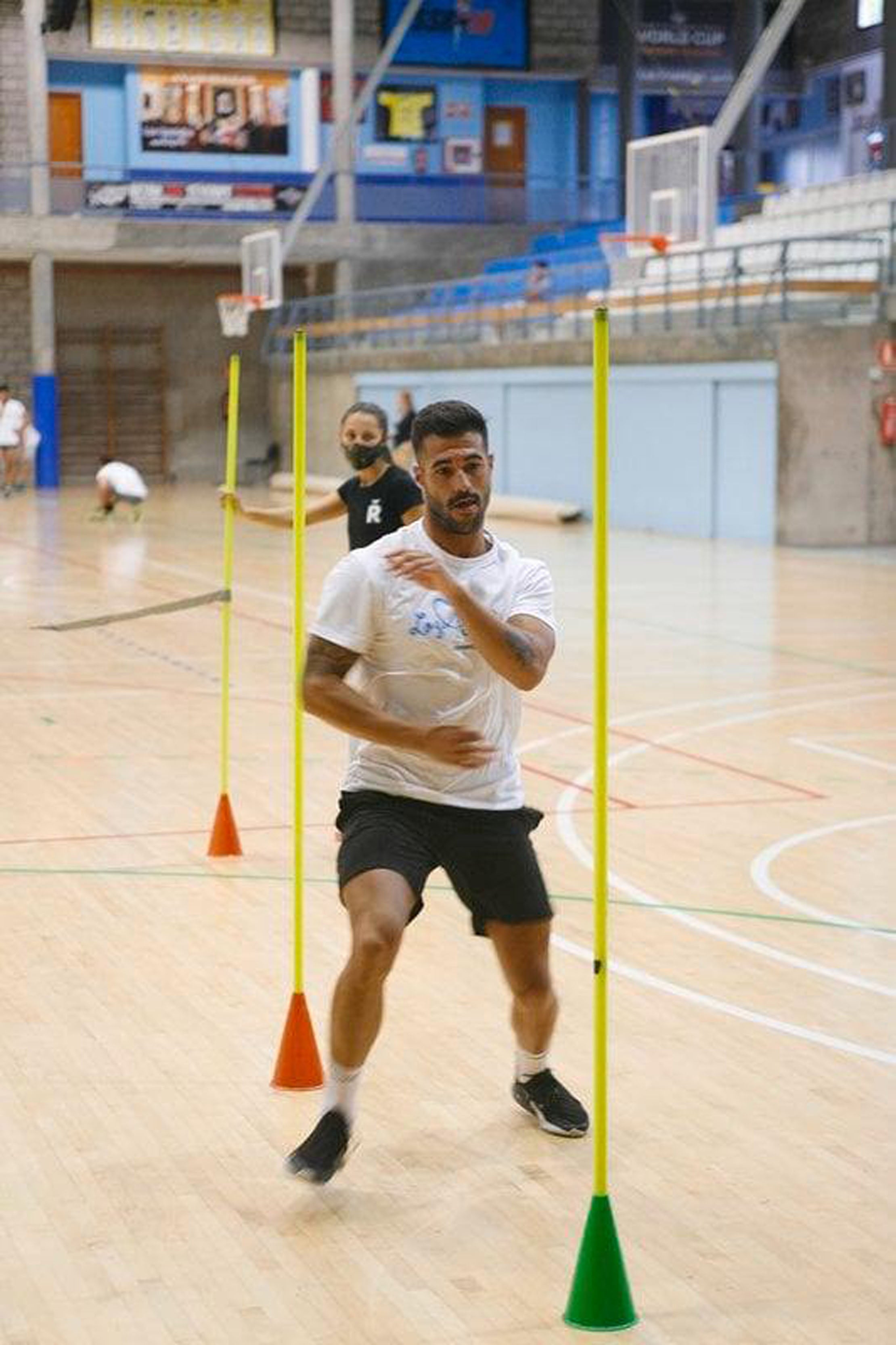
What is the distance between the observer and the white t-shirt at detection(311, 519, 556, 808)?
17.4ft

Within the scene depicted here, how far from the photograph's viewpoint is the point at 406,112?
46312 millimetres

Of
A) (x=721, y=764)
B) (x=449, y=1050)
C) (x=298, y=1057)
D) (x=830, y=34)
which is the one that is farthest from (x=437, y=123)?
(x=298, y=1057)

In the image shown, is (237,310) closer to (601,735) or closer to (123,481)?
(123,481)

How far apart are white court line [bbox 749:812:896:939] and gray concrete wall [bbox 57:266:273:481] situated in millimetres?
35004

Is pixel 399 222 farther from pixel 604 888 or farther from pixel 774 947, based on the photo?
pixel 604 888

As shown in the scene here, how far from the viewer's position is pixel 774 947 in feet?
26.1

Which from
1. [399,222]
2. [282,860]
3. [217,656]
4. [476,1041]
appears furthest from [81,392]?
[476,1041]

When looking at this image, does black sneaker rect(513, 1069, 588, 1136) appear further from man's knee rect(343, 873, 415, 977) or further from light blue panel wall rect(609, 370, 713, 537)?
light blue panel wall rect(609, 370, 713, 537)

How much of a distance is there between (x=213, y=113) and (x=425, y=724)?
40537 millimetres

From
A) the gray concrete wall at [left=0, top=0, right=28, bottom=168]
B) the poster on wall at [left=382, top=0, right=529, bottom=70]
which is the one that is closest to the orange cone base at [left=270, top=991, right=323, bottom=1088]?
the gray concrete wall at [left=0, top=0, right=28, bottom=168]

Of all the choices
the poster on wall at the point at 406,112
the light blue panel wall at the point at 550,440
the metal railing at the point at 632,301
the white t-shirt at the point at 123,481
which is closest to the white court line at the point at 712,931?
the metal railing at the point at 632,301

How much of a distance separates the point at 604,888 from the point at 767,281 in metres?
24.0

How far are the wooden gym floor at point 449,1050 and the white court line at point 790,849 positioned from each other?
0.02m

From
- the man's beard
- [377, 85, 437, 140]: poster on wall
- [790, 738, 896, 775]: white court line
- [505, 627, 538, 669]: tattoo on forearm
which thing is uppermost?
[377, 85, 437, 140]: poster on wall
